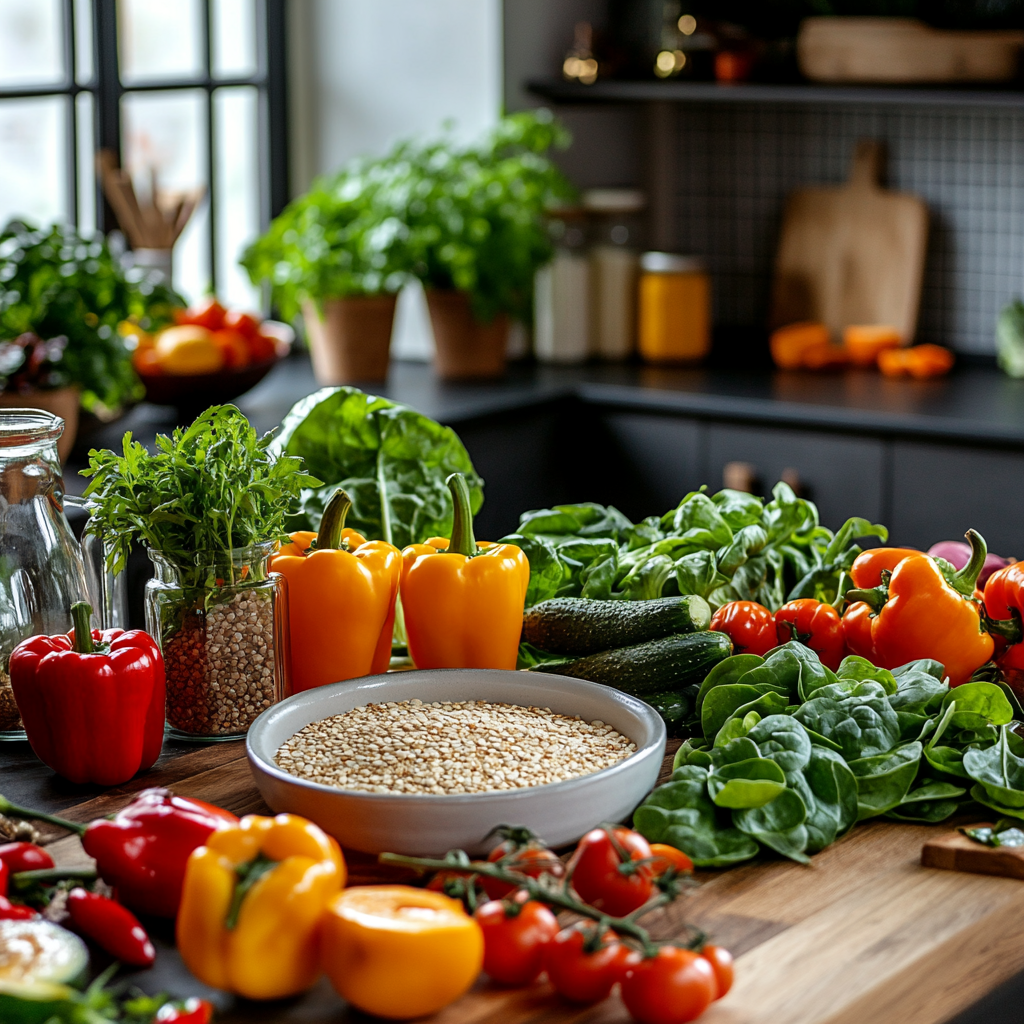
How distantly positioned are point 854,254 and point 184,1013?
3145mm

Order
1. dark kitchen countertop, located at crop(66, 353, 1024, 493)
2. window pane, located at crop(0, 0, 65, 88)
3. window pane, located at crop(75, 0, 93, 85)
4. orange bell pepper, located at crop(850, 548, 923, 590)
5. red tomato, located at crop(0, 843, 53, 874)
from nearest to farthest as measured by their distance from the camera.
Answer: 1. red tomato, located at crop(0, 843, 53, 874)
2. orange bell pepper, located at crop(850, 548, 923, 590)
3. dark kitchen countertop, located at crop(66, 353, 1024, 493)
4. window pane, located at crop(0, 0, 65, 88)
5. window pane, located at crop(75, 0, 93, 85)

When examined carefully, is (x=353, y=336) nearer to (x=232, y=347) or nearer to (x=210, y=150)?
(x=232, y=347)

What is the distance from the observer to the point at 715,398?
124 inches

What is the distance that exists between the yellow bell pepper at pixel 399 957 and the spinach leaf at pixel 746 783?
0.98 feet

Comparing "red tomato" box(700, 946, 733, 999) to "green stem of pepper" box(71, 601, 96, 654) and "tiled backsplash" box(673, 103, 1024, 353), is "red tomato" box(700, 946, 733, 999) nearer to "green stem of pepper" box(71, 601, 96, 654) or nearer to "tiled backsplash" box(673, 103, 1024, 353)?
"green stem of pepper" box(71, 601, 96, 654)

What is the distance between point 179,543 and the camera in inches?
51.5

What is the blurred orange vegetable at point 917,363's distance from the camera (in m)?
3.37

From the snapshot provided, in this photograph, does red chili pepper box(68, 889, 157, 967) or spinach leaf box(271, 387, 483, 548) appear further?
spinach leaf box(271, 387, 483, 548)

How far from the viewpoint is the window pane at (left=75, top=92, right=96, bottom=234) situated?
3.33 meters

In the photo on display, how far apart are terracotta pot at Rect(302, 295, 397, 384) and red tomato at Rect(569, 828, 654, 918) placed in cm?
239

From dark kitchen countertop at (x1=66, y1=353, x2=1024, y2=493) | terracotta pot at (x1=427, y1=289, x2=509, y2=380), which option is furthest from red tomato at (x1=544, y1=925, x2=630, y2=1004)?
terracotta pot at (x1=427, y1=289, x2=509, y2=380)

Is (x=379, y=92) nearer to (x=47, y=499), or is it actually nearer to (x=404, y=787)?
(x=47, y=499)

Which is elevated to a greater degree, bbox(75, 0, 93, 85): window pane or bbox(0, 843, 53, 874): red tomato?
bbox(75, 0, 93, 85): window pane

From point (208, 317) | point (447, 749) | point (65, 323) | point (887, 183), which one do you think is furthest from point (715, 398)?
point (447, 749)
